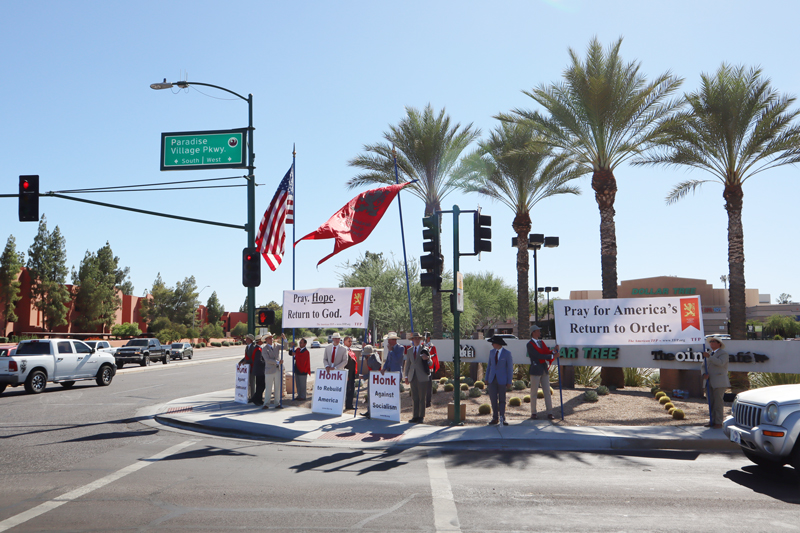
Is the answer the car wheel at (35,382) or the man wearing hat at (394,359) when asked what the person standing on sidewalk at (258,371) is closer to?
the man wearing hat at (394,359)

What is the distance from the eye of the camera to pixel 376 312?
3728 cm

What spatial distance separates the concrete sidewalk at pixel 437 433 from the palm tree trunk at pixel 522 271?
43.0 ft

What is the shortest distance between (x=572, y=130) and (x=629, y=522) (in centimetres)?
1576

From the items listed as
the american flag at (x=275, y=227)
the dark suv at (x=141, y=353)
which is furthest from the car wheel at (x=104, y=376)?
the dark suv at (x=141, y=353)

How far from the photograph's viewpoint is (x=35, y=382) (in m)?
19.3

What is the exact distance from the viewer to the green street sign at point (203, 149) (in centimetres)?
1636

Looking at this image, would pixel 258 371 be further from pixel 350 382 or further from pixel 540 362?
pixel 540 362

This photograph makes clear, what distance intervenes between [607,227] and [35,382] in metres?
19.5

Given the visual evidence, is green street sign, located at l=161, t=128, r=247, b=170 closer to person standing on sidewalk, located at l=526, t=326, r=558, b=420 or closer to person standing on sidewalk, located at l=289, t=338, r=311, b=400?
person standing on sidewalk, located at l=289, t=338, r=311, b=400

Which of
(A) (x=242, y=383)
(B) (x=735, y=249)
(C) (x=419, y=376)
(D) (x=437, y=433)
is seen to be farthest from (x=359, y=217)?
(B) (x=735, y=249)

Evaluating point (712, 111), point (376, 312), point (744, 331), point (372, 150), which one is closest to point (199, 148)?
point (372, 150)

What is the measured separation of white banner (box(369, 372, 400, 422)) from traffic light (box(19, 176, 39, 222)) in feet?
35.1

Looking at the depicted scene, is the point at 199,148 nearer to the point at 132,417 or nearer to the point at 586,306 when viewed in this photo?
the point at 132,417

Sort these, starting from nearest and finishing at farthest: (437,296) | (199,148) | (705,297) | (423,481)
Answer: (423,481), (199,148), (437,296), (705,297)
